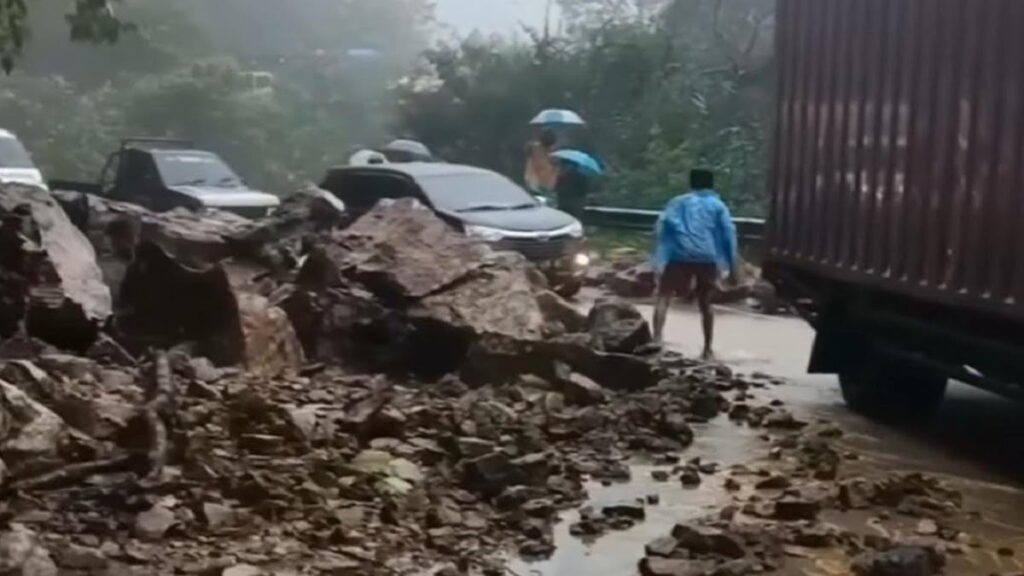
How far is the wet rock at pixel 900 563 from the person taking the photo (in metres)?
5.63

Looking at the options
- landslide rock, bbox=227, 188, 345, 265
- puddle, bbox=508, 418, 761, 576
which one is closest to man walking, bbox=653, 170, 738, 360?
landslide rock, bbox=227, 188, 345, 265

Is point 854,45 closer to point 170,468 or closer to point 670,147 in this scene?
point 170,468

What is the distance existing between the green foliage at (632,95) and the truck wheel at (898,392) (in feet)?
43.3

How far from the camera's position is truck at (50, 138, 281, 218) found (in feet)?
66.3

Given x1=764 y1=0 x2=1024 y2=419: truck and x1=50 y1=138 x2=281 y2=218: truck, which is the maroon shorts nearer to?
x1=764 y1=0 x2=1024 y2=419: truck

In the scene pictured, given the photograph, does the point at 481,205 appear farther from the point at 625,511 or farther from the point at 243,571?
the point at 243,571

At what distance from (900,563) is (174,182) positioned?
55.1 feet

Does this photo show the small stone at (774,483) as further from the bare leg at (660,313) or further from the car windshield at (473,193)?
the car windshield at (473,193)

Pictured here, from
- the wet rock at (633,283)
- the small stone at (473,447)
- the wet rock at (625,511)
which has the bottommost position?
the wet rock at (633,283)

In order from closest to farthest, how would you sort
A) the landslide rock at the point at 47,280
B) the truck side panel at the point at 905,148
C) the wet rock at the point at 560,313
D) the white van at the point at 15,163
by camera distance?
the truck side panel at the point at 905,148 < the landslide rock at the point at 47,280 < the wet rock at the point at 560,313 < the white van at the point at 15,163

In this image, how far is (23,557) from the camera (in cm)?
499

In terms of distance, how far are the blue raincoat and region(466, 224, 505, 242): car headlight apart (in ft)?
14.4

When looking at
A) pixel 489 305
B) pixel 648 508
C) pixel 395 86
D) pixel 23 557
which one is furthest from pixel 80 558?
pixel 395 86

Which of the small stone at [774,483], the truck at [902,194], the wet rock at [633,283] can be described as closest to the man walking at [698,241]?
the truck at [902,194]
